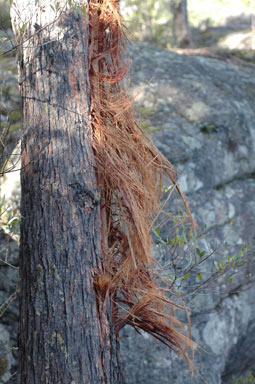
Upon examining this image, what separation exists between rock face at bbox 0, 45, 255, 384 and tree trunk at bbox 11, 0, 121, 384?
111 cm

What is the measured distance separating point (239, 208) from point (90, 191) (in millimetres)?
2287

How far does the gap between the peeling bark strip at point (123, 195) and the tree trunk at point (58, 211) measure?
8 centimetres

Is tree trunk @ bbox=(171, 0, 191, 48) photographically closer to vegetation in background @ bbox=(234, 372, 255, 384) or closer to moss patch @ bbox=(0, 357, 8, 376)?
vegetation in background @ bbox=(234, 372, 255, 384)

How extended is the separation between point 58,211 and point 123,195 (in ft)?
1.10

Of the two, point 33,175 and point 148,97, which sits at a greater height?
point 148,97

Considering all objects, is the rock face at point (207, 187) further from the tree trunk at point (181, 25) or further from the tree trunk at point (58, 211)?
the tree trunk at point (181, 25)

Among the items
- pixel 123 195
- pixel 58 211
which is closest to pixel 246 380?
pixel 123 195

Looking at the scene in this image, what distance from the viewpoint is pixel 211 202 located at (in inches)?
147

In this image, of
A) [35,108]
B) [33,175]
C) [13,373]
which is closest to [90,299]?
[33,175]

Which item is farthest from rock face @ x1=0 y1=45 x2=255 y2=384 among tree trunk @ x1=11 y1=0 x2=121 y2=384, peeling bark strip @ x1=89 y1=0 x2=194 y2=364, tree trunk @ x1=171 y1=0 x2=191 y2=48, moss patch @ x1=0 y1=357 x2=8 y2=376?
tree trunk @ x1=171 y1=0 x2=191 y2=48

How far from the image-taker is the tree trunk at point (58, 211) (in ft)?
6.08

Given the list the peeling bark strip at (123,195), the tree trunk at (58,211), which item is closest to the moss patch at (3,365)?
the tree trunk at (58,211)

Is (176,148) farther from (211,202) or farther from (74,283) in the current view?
(74,283)

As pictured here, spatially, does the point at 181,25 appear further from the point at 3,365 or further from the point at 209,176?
the point at 3,365
